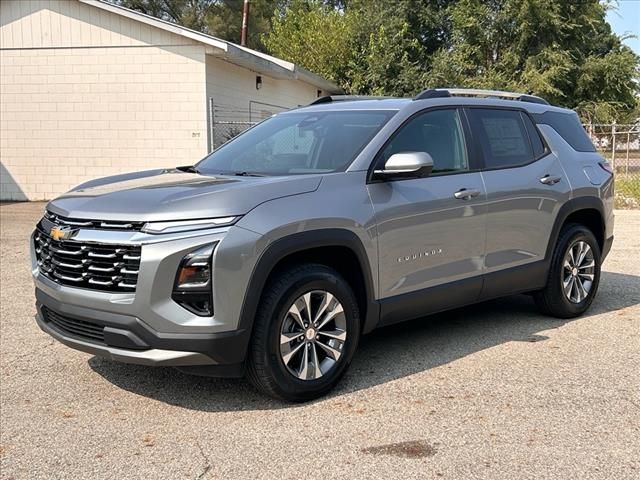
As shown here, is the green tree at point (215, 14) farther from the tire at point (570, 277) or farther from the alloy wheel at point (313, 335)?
the alloy wheel at point (313, 335)

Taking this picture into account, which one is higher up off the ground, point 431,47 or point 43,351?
point 431,47

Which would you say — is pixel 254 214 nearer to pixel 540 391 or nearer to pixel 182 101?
pixel 540 391

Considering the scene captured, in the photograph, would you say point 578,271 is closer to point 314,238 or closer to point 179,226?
point 314,238

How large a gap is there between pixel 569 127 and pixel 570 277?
4.58 ft

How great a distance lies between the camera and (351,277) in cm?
449

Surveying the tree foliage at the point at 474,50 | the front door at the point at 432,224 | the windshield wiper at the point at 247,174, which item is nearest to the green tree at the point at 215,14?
the tree foliage at the point at 474,50

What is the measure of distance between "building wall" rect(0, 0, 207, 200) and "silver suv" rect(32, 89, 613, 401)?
10755mm

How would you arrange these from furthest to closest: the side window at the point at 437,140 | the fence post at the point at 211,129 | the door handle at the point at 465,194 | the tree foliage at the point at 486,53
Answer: the tree foliage at the point at 486,53 → the fence post at the point at 211,129 → the door handle at the point at 465,194 → the side window at the point at 437,140

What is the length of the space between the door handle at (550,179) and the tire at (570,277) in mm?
489

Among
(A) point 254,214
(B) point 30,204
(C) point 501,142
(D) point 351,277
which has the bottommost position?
(B) point 30,204

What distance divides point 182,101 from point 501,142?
37.4ft

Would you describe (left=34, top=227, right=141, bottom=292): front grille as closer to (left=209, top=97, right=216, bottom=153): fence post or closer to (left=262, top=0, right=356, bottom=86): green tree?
(left=209, top=97, right=216, bottom=153): fence post

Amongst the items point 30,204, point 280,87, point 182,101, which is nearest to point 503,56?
point 280,87

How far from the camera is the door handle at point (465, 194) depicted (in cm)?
497
